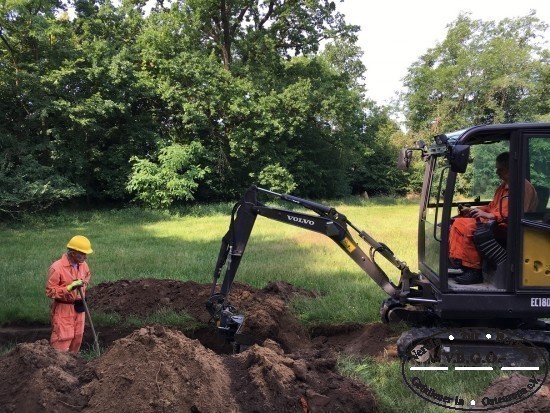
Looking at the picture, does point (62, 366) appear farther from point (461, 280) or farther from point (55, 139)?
point (55, 139)

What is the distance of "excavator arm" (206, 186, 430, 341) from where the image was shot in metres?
5.65

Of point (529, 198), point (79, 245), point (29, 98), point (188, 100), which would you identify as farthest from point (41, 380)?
point (188, 100)

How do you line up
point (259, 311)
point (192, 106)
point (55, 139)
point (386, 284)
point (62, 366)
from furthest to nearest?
point (192, 106) < point (55, 139) < point (259, 311) < point (386, 284) < point (62, 366)

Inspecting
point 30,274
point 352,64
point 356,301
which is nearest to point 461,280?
point 356,301

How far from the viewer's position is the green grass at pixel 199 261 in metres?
7.18

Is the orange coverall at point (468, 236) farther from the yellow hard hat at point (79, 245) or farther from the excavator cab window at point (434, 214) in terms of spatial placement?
the yellow hard hat at point (79, 245)

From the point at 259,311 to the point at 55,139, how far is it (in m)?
18.9

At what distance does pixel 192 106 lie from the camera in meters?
25.7

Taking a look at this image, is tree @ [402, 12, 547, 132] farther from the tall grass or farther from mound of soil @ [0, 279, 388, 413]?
mound of soil @ [0, 279, 388, 413]

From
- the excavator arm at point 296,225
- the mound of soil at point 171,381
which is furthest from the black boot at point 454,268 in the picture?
the mound of soil at point 171,381

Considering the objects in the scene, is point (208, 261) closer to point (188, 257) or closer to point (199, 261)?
point (199, 261)

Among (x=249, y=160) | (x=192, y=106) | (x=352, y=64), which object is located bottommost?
(x=249, y=160)

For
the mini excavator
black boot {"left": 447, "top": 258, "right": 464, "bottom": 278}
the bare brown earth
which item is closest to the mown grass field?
the bare brown earth

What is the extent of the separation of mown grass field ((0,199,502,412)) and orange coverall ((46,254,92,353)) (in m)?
1.43
